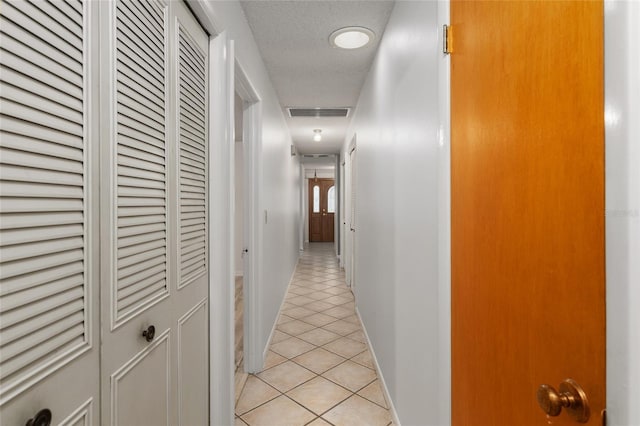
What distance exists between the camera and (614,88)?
52 cm

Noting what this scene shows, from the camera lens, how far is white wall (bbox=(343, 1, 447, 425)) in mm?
1292

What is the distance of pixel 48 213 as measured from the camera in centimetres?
65

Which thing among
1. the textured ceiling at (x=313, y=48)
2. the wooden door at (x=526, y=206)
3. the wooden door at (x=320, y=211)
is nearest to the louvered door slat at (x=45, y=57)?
the wooden door at (x=526, y=206)

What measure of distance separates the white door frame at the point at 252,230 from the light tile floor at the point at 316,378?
25cm

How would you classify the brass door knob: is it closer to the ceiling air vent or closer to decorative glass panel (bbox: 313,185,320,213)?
the ceiling air vent

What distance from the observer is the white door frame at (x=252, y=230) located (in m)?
2.40

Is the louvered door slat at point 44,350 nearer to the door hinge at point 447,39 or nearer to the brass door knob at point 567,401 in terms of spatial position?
the brass door knob at point 567,401

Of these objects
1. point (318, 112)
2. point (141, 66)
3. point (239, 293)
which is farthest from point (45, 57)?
point (239, 293)

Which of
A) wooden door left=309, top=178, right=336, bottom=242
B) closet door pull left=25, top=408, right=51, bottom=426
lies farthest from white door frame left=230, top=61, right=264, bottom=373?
wooden door left=309, top=178, right=336, bottom=242

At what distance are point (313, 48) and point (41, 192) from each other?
2.26 metres

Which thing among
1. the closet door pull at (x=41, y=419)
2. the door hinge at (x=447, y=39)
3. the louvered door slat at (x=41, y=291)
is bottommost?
the closet door pull at (x=41, y=419)

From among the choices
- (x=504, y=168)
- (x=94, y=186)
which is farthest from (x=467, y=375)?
(x=94, y=186)

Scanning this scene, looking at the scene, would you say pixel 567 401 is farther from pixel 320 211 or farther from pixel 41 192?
pixel 320 211

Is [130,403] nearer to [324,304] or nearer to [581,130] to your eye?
[581,130]
